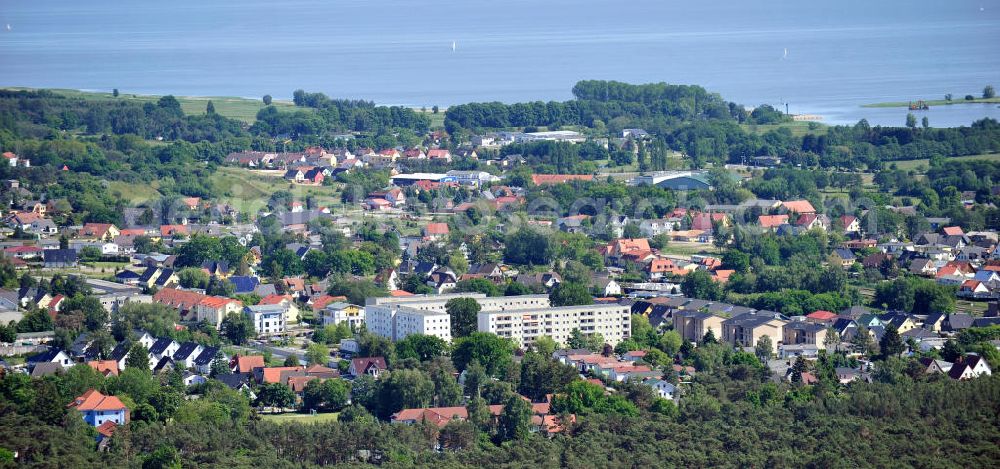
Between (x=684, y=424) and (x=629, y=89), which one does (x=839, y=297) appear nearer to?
(x=684, y=424)

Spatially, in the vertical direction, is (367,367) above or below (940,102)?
below

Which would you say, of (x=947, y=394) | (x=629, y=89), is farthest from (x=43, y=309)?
(x=629, y=89)

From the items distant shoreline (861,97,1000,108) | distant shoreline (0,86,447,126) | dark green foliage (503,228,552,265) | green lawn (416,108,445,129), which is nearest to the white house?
dark green foliage (503,228,552,265)

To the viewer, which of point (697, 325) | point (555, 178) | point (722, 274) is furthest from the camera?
point (555, 178)

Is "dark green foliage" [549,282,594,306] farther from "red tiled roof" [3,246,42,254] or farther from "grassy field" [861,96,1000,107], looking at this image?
"grassy field" [861,96,1000,107]

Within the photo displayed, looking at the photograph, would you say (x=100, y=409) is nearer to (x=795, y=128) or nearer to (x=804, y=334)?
(x=804, y=334)

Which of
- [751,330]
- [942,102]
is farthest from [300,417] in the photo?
[942,102]

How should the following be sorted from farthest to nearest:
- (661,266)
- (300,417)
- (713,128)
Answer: (713,128), (661,266), (300,417)
